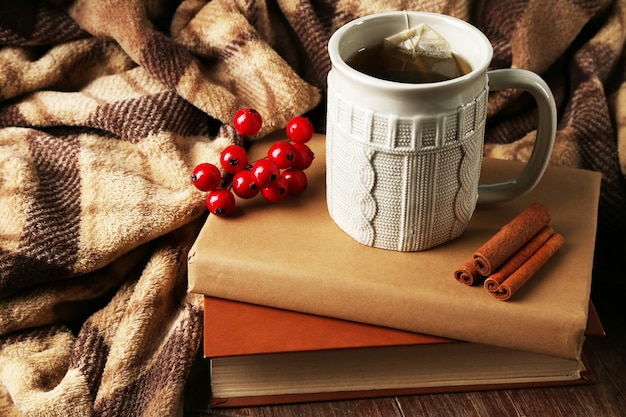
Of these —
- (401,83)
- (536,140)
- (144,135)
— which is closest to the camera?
(401,83)

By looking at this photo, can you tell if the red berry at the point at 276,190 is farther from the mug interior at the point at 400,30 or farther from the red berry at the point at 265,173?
the mug interior at the point at 400,30

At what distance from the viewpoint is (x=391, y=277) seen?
72cm

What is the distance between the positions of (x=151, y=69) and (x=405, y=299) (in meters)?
0.40

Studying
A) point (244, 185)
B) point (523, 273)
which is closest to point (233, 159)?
point (244, 185)

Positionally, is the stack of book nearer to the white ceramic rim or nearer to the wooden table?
the wooden table

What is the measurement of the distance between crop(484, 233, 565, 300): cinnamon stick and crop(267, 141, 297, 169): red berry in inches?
9.3

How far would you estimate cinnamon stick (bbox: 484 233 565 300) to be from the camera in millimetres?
697

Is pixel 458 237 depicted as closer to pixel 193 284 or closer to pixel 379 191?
pixel 379 191

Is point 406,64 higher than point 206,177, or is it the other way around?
point 406,64

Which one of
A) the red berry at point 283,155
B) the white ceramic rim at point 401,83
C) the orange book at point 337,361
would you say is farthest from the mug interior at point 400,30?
the orange book at point 337,361

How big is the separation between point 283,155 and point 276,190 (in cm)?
4

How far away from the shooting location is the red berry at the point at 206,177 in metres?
0.80

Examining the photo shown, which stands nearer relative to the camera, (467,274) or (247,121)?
(467,274)

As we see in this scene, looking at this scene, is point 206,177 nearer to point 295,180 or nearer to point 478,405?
point 295,180
